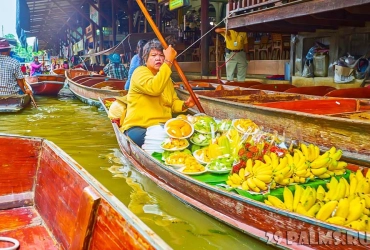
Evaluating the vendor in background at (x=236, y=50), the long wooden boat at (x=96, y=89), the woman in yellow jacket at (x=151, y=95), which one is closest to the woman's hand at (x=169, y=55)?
the woman in yellow jacket at (x=151, y=95)

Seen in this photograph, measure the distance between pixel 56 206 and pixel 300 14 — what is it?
203 inches

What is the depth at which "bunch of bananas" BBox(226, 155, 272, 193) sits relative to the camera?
3080mm

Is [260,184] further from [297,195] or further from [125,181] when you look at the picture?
[125,181]

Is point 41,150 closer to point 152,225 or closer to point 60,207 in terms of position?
point 60,207

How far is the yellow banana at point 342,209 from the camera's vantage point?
2572 millimetres

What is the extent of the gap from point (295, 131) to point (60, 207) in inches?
114

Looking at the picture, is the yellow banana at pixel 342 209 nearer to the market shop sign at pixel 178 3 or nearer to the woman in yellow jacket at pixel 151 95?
the woman in yellow jacket at pixel 151 95

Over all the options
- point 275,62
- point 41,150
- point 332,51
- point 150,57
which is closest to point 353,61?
point 332,51

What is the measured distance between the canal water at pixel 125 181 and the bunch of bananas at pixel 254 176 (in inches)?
15.2

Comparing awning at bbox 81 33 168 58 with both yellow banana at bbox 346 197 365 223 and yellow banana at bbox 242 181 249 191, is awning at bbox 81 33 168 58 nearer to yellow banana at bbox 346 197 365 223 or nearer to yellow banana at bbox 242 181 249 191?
yellow banana at bbox 242 181 249 191

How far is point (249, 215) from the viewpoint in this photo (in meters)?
2.85

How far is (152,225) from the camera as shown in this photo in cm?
343

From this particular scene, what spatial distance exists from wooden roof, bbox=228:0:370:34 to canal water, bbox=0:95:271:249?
3.54 metres

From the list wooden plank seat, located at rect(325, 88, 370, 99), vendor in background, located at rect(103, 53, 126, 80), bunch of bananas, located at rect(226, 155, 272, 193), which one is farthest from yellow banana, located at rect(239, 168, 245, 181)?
vendor in background, located at rect(103, 53, 126, 80)
